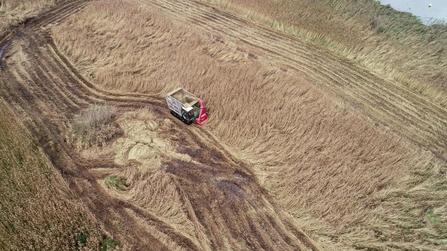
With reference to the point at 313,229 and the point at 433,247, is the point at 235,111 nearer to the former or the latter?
the point at 313,229

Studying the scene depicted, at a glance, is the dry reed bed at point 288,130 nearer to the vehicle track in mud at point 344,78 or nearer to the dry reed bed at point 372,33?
the vehicle track in mud at point 344,78

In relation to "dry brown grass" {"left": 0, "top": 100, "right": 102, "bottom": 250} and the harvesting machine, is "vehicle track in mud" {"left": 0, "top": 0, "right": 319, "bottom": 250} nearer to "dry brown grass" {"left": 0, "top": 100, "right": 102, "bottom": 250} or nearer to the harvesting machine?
"dry brown grass" {"left": 0, "top": 100, "right": 102, "bottom": 250}

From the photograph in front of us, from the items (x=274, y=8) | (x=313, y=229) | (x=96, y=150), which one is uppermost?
(x=274, y=8)

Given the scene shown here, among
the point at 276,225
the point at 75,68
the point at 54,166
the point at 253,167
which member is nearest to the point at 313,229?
the point at 276,225

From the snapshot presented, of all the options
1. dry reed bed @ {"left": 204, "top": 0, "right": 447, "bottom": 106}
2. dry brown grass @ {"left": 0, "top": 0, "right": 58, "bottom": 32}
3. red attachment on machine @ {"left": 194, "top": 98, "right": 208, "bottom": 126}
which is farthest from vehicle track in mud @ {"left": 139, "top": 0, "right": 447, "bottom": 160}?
dry brown grass @ {"left": 0, "top": 0, "right": 58, "bottom": 32}

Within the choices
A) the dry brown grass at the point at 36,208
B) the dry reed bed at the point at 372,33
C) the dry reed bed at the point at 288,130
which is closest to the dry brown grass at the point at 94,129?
the dry brown grass at the point at 36,208

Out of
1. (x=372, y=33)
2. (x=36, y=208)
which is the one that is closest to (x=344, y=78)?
(x=372, y=33)
